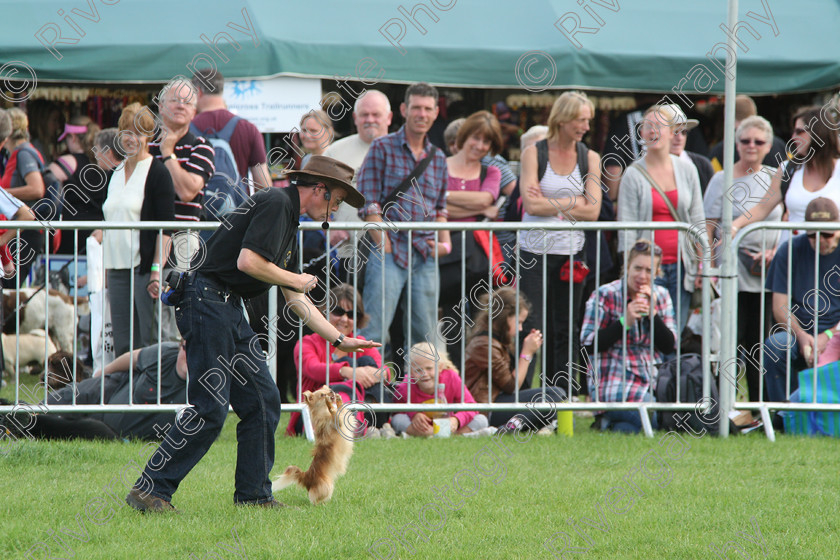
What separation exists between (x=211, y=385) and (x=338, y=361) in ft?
8.41

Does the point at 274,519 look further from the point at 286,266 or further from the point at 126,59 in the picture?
the point at 126,59

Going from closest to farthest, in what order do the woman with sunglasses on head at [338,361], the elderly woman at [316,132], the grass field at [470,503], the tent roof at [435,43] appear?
the grass field at [470,503]
the woman with sunglasses on head at [338,361]
the elderly woman at [316,132]
the tent roof at [435,43]

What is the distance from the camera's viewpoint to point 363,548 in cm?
455

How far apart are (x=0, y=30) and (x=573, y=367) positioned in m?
7.27

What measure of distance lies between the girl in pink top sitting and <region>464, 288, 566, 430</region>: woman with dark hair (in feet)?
0.53

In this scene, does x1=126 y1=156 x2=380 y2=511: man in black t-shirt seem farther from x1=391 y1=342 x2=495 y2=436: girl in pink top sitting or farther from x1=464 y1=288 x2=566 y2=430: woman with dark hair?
x1=464 y1=288 x2=566 y2=430: woman with dark hair

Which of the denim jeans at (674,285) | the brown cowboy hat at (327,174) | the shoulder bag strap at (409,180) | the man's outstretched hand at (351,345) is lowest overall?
the man's outstretched hand at (351,345)

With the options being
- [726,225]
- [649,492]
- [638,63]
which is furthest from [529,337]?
[638,63]

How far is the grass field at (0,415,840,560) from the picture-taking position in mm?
4594

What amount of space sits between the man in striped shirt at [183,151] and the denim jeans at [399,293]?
4.64 ft

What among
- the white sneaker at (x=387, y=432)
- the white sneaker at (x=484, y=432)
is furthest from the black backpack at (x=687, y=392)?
the white sneaker at (x=387, y=432)

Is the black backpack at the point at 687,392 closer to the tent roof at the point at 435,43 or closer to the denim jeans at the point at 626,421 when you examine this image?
the denim jeans at the point at 626,421

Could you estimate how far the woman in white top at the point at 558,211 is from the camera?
7969 millimetres

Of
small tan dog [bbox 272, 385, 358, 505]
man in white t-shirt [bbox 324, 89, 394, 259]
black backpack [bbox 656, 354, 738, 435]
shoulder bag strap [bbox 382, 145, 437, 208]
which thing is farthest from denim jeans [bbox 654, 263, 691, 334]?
small tan dog [bbox 272, 385, 358, 505]
